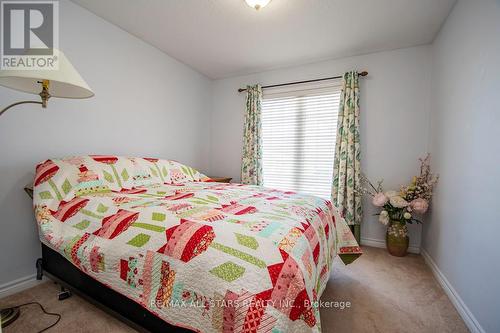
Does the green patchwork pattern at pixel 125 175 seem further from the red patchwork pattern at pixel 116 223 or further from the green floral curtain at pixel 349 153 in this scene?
the green floral curtain at pixel 349 153

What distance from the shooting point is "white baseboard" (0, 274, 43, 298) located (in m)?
1.59

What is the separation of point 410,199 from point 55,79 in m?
3.19

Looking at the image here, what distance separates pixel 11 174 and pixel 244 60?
277 cm

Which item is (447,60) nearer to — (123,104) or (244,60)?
(244,60)

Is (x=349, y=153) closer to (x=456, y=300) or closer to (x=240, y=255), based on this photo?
(x=456, y=300)

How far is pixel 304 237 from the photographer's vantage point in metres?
1.06

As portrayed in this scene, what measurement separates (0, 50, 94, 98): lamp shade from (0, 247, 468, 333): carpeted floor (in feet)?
4.75

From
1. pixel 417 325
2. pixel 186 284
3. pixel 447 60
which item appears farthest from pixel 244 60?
pixel 417 325

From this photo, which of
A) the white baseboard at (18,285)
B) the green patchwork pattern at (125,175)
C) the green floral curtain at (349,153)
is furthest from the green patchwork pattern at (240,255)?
the green floral curtain at (349,153)

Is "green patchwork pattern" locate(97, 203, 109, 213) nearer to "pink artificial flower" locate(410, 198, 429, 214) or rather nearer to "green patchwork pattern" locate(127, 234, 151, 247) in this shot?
"green patchwork pattern" locate(127, 234, 151, 247)

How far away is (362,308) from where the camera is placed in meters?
1.54

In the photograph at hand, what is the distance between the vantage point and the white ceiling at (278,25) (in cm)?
193

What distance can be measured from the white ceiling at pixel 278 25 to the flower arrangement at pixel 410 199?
4.80ft

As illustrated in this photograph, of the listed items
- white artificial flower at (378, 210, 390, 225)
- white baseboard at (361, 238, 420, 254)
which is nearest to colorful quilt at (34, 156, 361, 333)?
white artificial flower at (378, 210, 390, 225)
